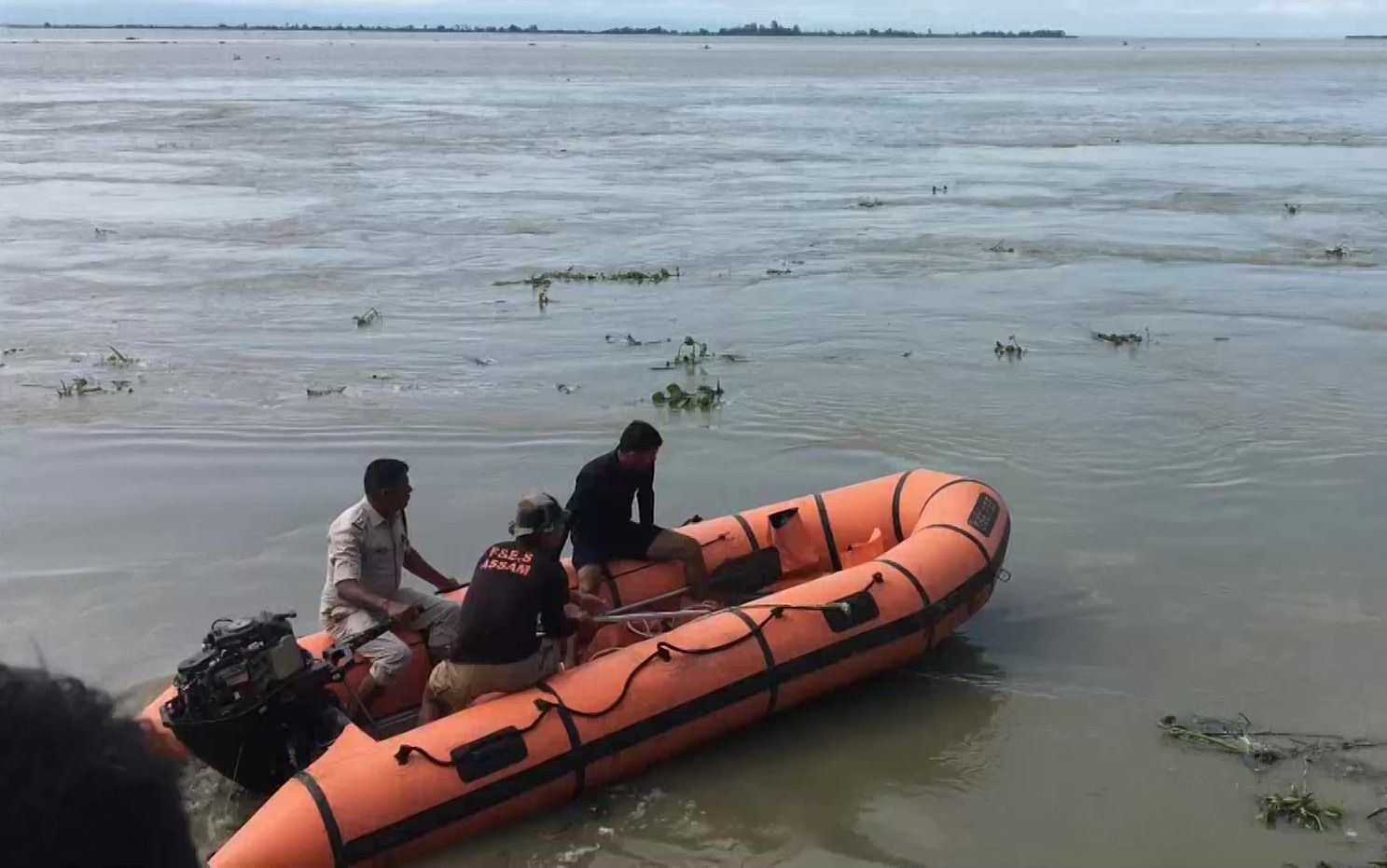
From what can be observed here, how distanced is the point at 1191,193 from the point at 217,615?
1951 centimetres

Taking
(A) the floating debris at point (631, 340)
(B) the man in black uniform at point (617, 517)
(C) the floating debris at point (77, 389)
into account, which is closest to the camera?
(B) the man in black uniform at point (617, 517)

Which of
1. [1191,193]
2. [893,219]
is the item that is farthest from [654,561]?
[1191,193]

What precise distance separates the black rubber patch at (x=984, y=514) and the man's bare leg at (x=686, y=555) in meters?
1.48

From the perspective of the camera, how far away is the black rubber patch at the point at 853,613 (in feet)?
20.4

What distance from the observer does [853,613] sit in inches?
246

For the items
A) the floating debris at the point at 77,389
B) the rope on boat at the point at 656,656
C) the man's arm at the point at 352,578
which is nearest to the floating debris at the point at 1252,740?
the rope on boat at the point at 656,656

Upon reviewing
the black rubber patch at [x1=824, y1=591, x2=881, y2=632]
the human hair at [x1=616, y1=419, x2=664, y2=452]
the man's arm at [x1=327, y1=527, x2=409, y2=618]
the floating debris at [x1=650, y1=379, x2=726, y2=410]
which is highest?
the human hair at [x1=616, y1=419, x2=664, y2=452]

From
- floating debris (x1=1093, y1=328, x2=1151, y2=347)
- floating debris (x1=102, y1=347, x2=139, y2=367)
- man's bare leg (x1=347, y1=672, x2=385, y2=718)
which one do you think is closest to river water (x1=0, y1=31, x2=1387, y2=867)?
floating debris (x1=102, y1=347, x2=139, y2=367)

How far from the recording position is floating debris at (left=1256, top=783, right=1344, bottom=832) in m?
5.22

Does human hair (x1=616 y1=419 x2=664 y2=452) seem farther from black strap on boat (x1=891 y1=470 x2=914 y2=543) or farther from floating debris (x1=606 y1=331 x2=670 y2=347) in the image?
floating debris (x1=606 y1=331 x2=670 y2=347)

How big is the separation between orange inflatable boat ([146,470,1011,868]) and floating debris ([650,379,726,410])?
127 inches

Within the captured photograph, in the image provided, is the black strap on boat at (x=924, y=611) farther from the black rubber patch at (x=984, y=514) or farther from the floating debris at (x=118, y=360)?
the floating debris at (x=118, y=360)

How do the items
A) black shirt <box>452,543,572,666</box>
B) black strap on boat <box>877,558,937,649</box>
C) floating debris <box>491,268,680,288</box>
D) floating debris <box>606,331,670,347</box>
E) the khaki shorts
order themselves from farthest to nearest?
floating debris <box>491,268,680,288</box>, floating debris <box>606,331,670,347</box>, black strap on boat <box>877,558,937,649</box>, the khaki shorts, black shirt <box>452,543,572,666</box>

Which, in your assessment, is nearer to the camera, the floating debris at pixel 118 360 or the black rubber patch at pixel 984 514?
the black rubber patch at pixel 984 514
